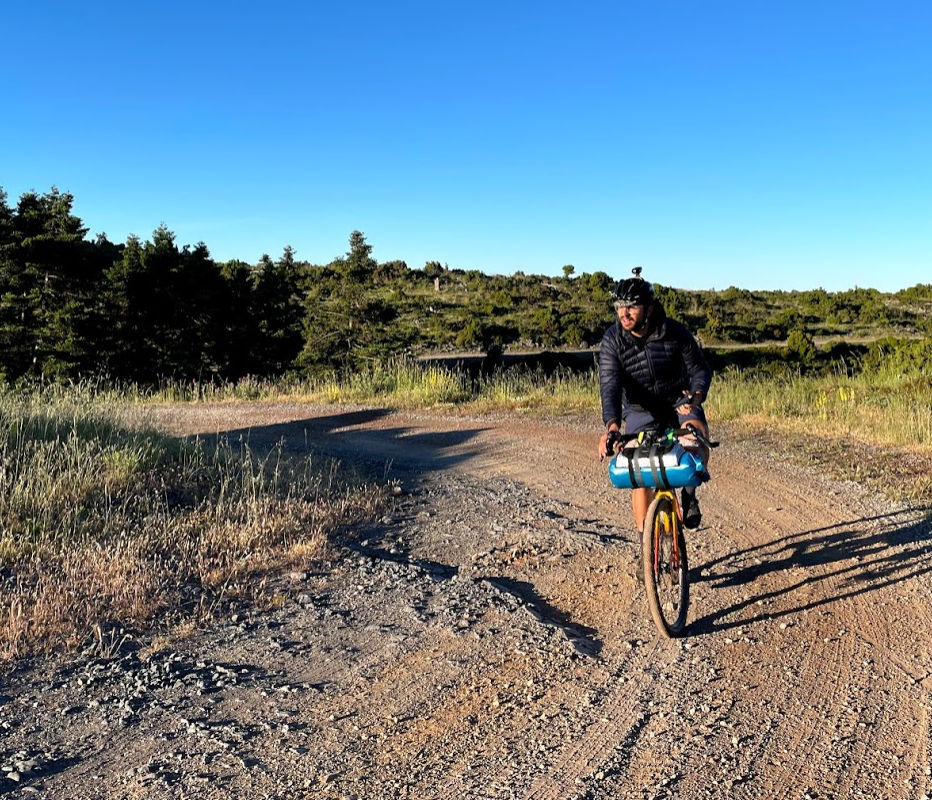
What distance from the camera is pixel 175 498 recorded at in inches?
279

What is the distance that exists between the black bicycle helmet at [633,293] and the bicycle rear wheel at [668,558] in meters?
1.13

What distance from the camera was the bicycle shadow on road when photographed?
467 cm

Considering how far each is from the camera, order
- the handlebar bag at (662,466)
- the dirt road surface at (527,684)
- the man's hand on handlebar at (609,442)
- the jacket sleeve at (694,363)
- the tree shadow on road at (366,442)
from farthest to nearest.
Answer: the tree shadow on road at (366,442) < the jacket sleeve at (694,363) < the man's hand on handlebar at (609,442) < the handlebar bag at (662,466) < the dirt road surface at (527,684)

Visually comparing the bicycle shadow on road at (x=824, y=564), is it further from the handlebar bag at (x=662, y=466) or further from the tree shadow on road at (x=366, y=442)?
the tree shadow on road at (x=366, y=442)

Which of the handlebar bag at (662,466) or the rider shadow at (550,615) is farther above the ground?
the handlebar bag at (662,466)

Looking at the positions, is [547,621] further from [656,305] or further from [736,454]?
[736,454]

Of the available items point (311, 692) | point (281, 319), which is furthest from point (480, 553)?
point (281, 319)

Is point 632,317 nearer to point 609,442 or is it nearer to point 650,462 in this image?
point 609,442

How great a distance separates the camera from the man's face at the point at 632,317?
4.47m

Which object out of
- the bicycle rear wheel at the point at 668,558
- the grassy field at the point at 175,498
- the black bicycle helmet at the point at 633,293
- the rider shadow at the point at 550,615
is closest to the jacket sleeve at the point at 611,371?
the black bicycle helmet at the point at 633,293

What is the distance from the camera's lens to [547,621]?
4473mm

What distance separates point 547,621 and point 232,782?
6.70ft

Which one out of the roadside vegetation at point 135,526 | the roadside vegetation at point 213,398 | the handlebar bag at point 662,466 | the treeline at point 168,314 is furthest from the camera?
the treeline at point 168,314

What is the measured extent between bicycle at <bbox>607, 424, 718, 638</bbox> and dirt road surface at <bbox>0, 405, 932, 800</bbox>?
18cm
